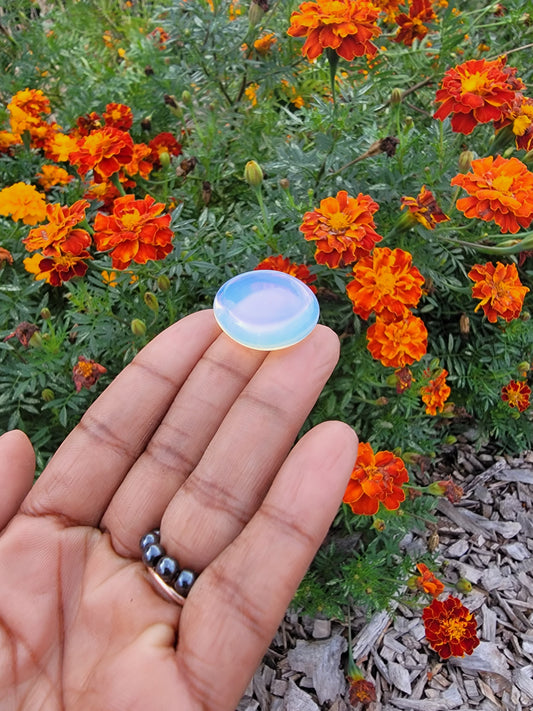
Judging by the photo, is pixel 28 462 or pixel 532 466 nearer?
pixel 28 462

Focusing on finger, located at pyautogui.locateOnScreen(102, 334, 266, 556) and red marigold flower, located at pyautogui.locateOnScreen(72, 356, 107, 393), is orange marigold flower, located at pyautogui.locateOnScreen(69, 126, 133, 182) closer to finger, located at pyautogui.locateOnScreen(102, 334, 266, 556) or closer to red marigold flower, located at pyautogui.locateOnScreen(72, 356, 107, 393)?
red marigold flower, located at pyautogui.locateOnScreen(72, 356, 107, 393)

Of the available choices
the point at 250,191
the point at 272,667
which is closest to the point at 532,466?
the point at 272,667

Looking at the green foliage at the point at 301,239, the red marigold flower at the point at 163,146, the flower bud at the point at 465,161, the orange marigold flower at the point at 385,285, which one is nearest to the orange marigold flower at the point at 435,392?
the green foliage at the point at 301,239

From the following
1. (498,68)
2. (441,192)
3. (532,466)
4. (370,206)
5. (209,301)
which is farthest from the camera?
(532,466)

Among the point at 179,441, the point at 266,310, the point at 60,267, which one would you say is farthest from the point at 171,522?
the point at 60,267

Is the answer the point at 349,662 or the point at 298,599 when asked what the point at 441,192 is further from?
the point at 349,662

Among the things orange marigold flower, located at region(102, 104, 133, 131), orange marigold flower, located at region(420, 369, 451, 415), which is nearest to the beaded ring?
orange marigold flower, located at region(420, 369, 451, 415)
